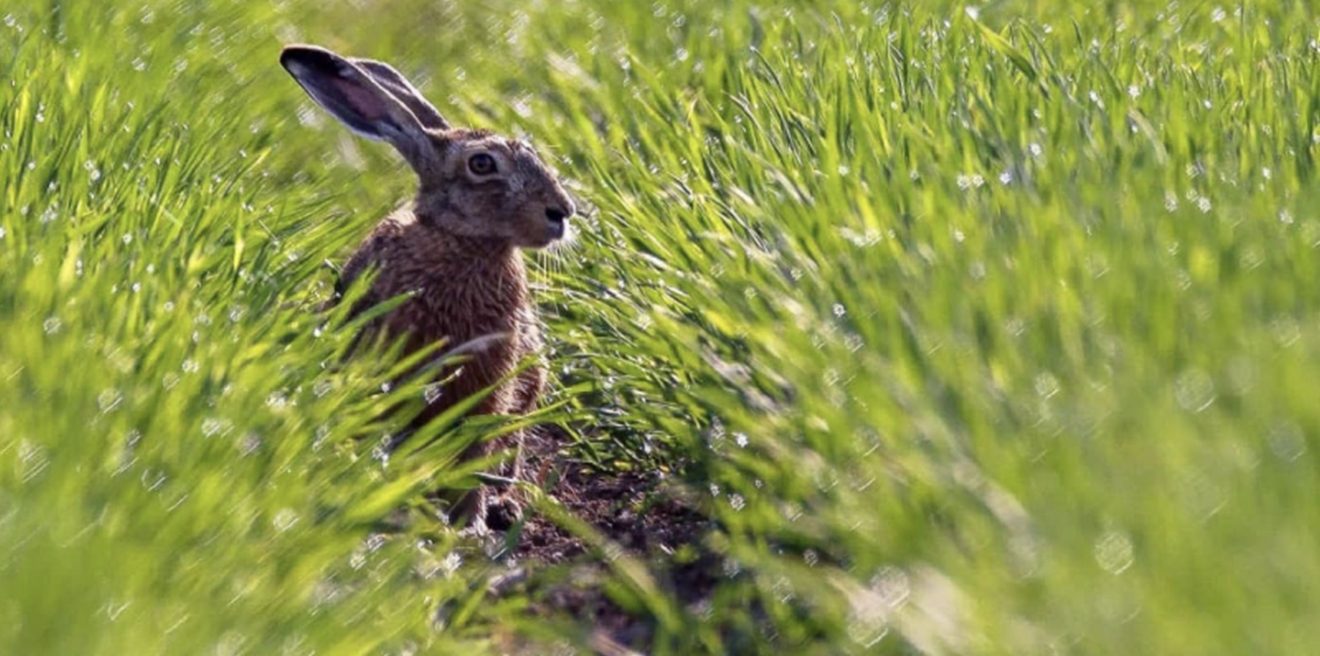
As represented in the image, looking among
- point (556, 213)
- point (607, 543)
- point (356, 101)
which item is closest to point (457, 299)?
point (556, 213)

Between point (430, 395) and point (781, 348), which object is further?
point (430, 395)

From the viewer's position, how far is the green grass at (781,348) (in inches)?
93.9

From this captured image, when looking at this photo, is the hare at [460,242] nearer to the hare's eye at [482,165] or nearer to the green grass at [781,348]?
the hare's eye at [482,165]

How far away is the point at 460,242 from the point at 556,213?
0.20 m

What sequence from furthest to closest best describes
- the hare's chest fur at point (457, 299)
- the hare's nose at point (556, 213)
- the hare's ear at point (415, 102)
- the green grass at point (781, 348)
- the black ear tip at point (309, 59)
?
the hare's ear at point (415, 102) → the black ear tip at point (309, 59) → the hare's nose at point (556, 213) → the hare's chest fur at point (457, 299) → the green grass at point (781, 348)

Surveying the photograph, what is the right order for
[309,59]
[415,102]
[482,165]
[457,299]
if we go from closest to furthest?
1. [457,299]
2. [482,165]
3. [309,59]
4. [415,102]

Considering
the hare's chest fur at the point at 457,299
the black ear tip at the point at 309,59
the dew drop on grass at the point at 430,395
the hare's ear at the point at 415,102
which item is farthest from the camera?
the hare's ear at the point at 415,102

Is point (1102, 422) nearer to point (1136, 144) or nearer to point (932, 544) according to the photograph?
point (932, 544)

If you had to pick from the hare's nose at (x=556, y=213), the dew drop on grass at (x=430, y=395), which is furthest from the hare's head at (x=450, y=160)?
the dew drop on grass at (x=430, y=395)

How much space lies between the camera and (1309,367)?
2627 millimetres

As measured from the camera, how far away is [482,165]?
423 centimetres

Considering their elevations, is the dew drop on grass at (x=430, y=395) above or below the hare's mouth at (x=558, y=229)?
above

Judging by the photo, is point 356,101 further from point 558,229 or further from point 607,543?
point 607,543

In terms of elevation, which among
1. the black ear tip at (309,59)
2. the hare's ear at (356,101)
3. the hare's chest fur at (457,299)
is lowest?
the hare's chest fur at (457,299)
